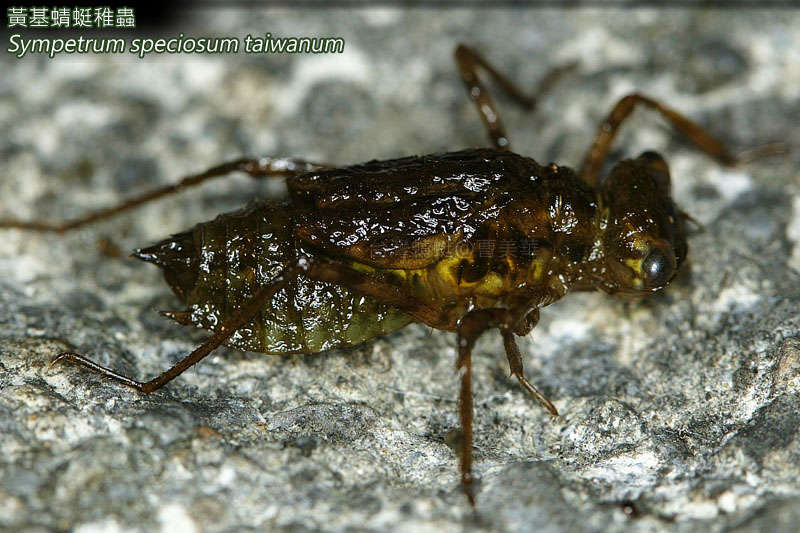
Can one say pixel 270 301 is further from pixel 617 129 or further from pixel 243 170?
pixel 617 129

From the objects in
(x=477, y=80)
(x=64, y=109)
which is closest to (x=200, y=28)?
(x=64, y=109)

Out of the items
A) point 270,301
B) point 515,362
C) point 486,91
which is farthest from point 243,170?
point 515,362

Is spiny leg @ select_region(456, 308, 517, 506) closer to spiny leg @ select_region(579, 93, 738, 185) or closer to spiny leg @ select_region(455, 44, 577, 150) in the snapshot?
spiny leg @ select_region(579, 93, 738, 185)

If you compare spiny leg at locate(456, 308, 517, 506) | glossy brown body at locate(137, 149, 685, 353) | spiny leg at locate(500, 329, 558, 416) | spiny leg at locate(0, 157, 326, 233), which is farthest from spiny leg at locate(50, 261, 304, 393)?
spiny leg at locate(500, 329, 558, 416)

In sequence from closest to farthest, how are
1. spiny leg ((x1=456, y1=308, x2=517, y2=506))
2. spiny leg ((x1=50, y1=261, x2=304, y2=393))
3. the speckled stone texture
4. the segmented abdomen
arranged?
the speckled stone texture
spiny leg ((x1=456, y1=308, x2=517, y2=506))
spiny leg ((x1=50, y1=261, x2=304, y2=393))
the segmented abdomen

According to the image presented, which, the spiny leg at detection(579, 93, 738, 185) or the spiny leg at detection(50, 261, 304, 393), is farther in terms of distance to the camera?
the spiny leg at detection(579, 93, 738, 185)

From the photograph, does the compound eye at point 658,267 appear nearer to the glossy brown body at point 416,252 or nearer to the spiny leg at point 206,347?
the glossy brown body at point 416,252

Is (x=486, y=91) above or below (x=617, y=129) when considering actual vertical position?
above
